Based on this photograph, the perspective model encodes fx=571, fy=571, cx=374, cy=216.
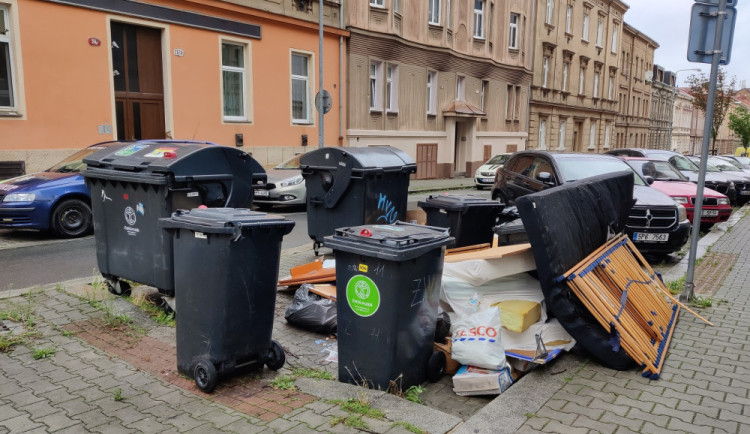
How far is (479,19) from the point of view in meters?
28.2

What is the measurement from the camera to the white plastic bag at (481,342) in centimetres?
412

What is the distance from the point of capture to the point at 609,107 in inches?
1859

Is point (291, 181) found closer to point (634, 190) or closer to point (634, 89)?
point (634, 190)

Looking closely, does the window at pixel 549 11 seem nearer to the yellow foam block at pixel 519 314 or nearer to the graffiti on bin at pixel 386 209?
the graffiti on bin at pixel 386 209

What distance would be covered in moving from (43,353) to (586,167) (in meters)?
8.03

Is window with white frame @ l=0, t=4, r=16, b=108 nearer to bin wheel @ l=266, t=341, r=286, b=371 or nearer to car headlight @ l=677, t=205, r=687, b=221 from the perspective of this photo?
bin wheel @ l=266, t=341, r=286, b=371

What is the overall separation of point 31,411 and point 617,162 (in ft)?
30.0

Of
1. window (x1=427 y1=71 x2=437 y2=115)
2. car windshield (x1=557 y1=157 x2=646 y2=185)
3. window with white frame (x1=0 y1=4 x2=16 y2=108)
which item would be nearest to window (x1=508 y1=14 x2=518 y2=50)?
window (x1=427 y1=71 x2=437 y2=115)

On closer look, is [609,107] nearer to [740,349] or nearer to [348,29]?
[348,29]

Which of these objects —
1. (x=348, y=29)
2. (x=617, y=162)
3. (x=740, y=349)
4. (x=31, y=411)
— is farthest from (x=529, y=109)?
(x=31, y=411)

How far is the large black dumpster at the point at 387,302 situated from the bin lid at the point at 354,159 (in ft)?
11.0

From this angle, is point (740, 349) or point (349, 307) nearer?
point (349, 307)

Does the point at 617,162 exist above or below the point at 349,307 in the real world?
above

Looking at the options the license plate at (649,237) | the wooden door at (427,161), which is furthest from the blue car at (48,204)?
the wooden door at (427,161)
